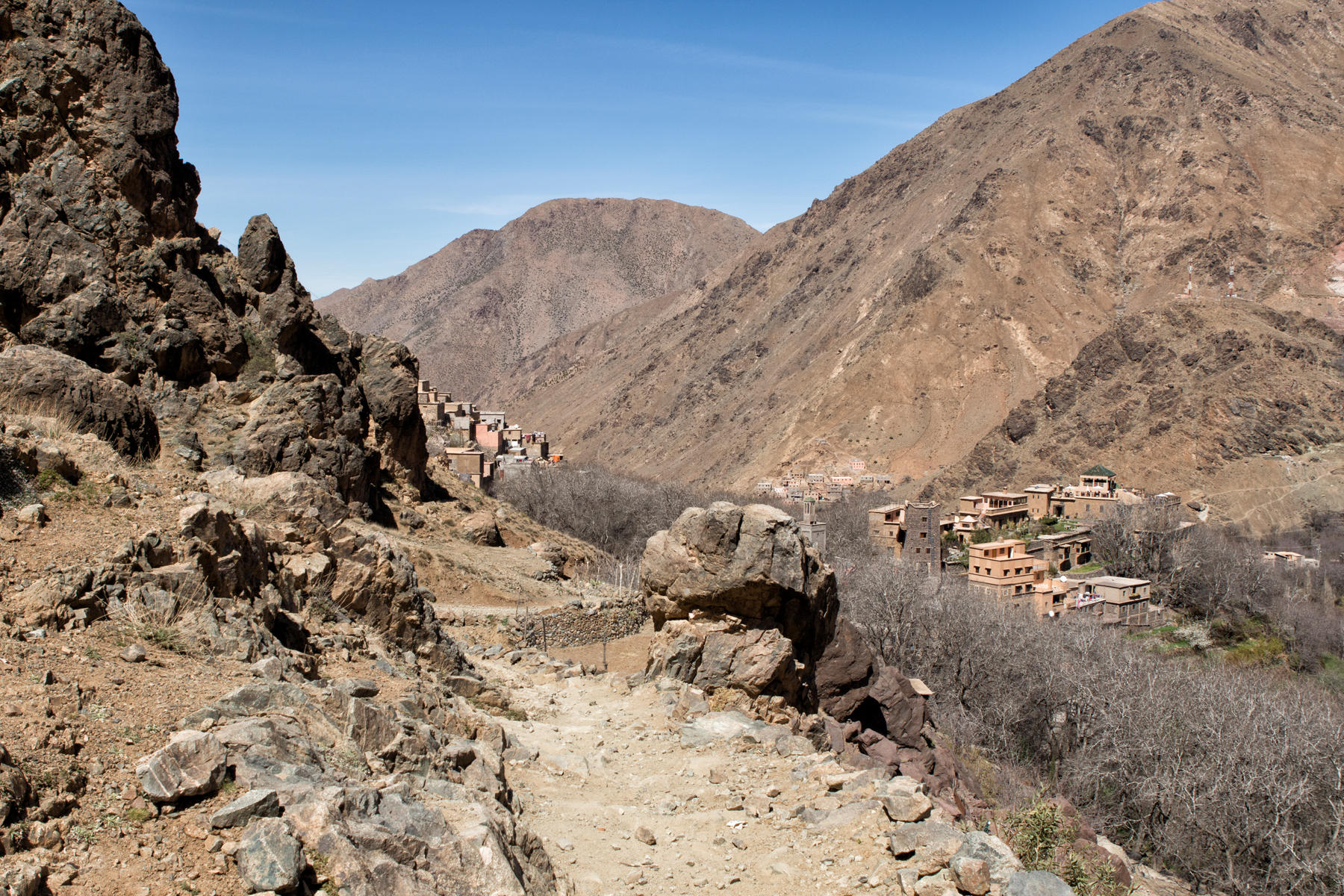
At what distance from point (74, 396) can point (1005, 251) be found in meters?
81.4

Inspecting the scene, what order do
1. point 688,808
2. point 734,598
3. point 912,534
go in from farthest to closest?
point 912,534 < point 734,598 < point 688,808

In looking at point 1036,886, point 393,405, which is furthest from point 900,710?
point 393,405

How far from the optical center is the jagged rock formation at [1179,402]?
53.5 m

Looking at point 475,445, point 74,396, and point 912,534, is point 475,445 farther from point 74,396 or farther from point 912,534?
point 74,396

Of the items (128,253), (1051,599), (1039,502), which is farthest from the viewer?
(1039,502)

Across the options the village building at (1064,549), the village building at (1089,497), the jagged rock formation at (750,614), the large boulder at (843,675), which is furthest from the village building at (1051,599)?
the jagged rock formation at (750,614)

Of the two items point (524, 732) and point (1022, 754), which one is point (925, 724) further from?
point (524, 732)

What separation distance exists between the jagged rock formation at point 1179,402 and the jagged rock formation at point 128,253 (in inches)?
1968

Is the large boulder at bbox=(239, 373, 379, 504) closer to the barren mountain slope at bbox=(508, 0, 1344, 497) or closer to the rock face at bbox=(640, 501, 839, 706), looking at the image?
the rock face at bbox=(640, 501, 839, 706)

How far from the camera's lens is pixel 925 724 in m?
14.7

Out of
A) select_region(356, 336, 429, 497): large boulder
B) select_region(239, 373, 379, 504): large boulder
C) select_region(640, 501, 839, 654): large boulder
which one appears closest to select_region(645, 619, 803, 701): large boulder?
select_region(640, 501, 839, 654): large boulder

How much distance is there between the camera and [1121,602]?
35688 millimetres

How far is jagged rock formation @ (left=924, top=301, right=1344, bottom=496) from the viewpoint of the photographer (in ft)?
175

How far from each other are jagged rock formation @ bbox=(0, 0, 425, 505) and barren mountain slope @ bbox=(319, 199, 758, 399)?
13890cm
